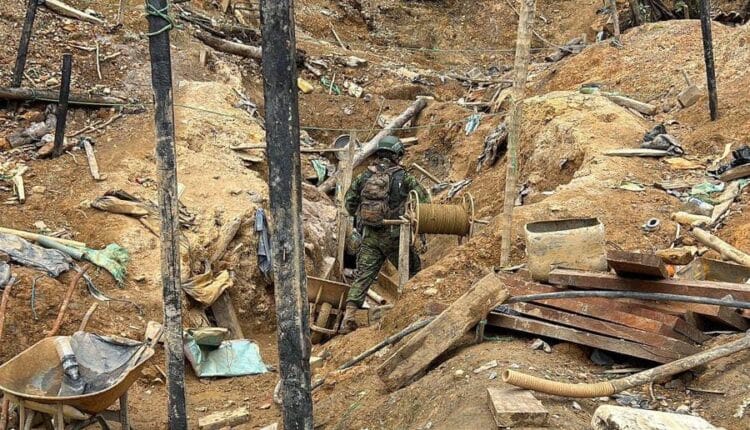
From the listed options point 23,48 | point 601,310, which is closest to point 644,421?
point 601,310

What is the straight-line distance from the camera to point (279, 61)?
13.7 ft

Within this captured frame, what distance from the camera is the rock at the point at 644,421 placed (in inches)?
144

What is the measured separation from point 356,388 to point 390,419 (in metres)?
0.97

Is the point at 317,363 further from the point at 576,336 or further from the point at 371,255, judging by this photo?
the point at 576,336

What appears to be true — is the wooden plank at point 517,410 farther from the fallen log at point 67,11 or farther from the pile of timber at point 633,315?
the fallen log at point 67,11

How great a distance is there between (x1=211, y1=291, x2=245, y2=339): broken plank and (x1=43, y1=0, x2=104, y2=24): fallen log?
796 centimetres

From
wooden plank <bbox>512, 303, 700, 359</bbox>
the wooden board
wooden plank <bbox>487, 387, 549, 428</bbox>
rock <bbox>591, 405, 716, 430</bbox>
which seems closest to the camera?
rock <bbox>591, 405, 716, 430</bbox>

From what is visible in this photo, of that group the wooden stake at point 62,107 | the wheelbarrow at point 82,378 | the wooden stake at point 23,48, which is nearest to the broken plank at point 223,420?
the wheelbarrow at point 82,378

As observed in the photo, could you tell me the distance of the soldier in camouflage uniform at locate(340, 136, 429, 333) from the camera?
9094 millimetres

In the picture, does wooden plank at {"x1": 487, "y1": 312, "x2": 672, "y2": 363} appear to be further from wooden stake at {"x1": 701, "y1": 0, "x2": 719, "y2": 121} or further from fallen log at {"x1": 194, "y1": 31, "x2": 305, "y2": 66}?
fallen log at {"x1": 194, "y1": 31, "x2": 305, "y2": 66}

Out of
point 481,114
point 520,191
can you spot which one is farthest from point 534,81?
point 520,191

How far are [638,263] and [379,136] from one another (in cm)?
1114

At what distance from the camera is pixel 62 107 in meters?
10.8

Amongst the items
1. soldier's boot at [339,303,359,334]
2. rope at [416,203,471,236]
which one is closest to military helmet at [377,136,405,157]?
rope at [416,203,471,236]
